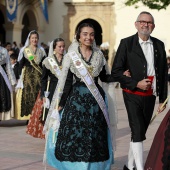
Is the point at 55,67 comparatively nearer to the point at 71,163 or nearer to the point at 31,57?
the point at 31,57

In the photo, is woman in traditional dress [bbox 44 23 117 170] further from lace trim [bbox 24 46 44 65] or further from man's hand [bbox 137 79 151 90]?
lace trim [bbox 24 46 44 65]

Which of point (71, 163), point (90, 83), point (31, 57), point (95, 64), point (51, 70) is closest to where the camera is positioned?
point (71, 163)

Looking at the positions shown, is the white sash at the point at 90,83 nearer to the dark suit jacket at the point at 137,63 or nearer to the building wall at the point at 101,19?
the dark suit jacket at the point at 137,63

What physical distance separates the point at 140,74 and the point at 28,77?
4551 millimetres

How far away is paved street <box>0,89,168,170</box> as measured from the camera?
577 centimetres

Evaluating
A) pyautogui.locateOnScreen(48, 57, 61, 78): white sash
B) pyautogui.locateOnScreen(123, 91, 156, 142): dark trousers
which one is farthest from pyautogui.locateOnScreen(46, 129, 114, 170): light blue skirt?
pyautogui.locateOnScreen(48, 57, 61, 78): white sash

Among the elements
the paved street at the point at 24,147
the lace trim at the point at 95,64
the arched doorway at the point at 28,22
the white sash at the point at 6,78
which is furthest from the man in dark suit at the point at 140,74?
the arched doorway at the point at 28,22

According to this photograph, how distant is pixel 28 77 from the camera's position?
924 cm

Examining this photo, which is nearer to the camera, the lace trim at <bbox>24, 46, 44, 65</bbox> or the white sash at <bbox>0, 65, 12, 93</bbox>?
the lace trim at <bbox>24, 46, 44, 65</bbox>

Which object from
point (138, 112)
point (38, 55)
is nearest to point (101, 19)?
point (38, 55)

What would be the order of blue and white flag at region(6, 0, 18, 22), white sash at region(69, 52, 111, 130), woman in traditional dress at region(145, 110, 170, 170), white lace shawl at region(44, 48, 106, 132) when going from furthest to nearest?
blue and white flag at region(6, 0, 18, 22), white lace shawl at region(44, 48, 106, 132), white sash at region(69, 52, 111, 130), woman in traditional dress at region(145, 110, 170, 170)

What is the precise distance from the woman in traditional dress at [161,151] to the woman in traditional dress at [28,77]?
485cm

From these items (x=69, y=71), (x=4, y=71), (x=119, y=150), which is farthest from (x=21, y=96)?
(x=69, y=71)

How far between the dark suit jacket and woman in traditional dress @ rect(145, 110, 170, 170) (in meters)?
0.72
